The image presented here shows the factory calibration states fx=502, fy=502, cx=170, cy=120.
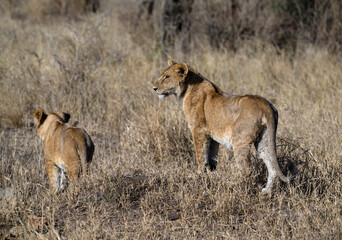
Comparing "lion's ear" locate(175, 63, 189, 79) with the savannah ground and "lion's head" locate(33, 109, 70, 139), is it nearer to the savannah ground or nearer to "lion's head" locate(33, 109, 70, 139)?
the savannah ground

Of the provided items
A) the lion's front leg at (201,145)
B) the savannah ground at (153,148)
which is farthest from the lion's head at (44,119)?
the lion's front leg at (201,145)

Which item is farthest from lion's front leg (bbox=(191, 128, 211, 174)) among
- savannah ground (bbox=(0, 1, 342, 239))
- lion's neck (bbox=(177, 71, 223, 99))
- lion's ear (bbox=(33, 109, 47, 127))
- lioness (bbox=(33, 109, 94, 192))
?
lion's ear (bbox=(33, 109, 47, 127))

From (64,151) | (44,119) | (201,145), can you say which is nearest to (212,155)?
(201,145)

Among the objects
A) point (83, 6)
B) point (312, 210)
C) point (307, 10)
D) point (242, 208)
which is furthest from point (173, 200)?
point (83, 6)

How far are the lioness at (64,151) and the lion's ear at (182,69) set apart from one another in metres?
1.24

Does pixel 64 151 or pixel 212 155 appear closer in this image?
pixel 64 151

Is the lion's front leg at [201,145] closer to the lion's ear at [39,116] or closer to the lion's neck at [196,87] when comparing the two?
Answer: the lion's neck at [196,87]

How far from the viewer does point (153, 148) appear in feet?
21.3

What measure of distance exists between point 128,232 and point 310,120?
3.81 m

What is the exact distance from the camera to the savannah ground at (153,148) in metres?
4.50

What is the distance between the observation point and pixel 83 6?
55.6ft

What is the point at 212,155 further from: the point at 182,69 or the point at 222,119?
the point at 182,69

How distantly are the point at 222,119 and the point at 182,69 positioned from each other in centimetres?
87

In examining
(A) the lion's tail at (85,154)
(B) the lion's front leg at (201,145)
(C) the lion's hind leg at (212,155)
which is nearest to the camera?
(A) the lion's tail at (85,154)
